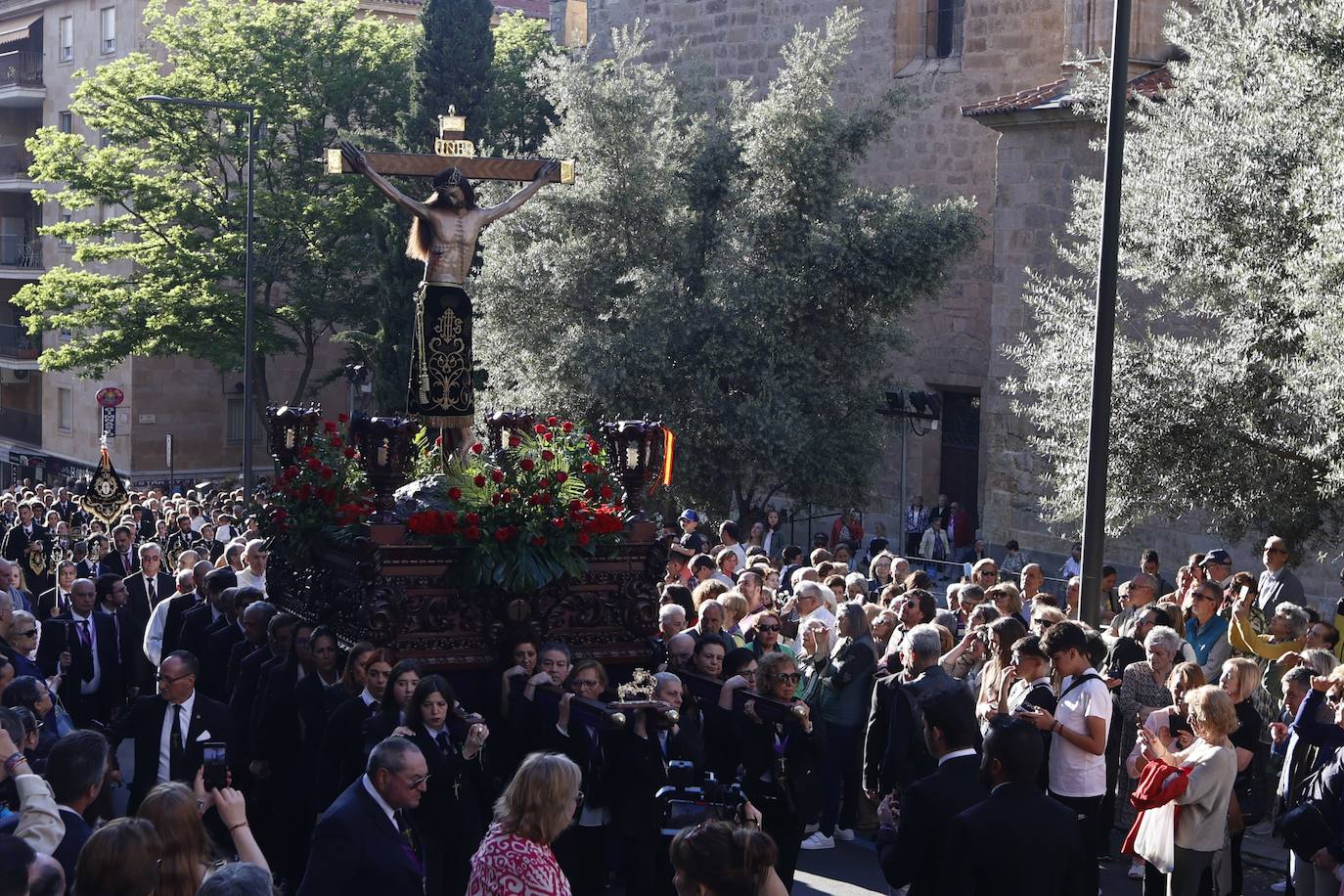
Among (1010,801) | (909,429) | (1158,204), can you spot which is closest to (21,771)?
(1010,801)

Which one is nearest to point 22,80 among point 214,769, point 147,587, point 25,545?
point 25,545

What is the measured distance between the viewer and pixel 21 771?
611 cm

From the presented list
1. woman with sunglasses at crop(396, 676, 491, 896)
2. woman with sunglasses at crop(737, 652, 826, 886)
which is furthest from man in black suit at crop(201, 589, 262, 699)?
woman with sunglasses at crop(737, 652, 826, 886)

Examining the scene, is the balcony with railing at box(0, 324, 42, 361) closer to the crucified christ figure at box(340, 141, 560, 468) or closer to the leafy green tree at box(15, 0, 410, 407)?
the leafy green tree at box(15, 0, 410, 407)

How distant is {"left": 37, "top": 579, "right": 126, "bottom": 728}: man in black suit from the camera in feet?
39.0

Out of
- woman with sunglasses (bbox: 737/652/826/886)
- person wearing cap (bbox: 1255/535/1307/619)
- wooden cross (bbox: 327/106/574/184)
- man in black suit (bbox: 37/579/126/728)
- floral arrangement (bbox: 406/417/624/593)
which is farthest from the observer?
person wearing cap (bbox: 1255/535/1307/619)

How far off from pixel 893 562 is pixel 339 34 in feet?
81.9

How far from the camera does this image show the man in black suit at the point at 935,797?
248 inches

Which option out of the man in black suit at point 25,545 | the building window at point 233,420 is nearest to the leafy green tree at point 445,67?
the man in black suit at point 25,545

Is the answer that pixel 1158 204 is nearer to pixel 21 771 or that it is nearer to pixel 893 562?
pixel 893 562

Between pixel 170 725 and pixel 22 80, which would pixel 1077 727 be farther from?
pixel 22 80

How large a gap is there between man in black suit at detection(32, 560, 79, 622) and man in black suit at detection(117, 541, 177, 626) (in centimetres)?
45

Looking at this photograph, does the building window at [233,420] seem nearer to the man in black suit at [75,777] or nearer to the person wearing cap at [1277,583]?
the person wearing cap at [1277,583]

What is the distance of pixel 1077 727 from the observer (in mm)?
8375
